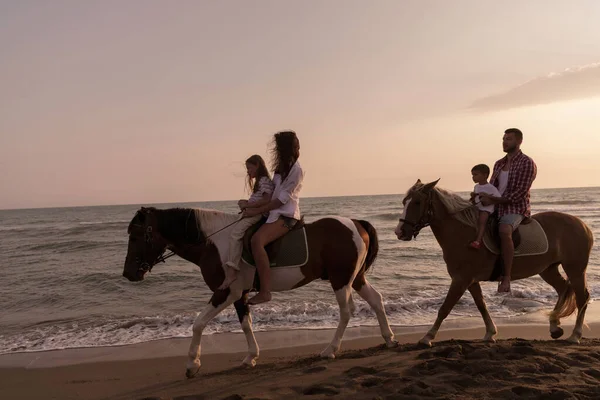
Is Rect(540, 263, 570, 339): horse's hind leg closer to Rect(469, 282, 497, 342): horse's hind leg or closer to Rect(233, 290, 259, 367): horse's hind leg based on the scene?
Rect(469, 282, 497, 342): horse's hind leg

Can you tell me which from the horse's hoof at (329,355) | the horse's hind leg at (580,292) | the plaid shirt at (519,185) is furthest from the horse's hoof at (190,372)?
the horse's hind leg at (580,292)

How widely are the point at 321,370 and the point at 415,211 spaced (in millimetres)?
2162

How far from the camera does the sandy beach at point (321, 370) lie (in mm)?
3957

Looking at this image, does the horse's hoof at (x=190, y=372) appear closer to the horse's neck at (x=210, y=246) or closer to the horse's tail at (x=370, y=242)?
the horse's neck at (x=210, y=246)

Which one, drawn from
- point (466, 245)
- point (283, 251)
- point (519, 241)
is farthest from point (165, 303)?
point (519, 241)

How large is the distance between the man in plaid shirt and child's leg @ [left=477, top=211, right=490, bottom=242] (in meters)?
0.15

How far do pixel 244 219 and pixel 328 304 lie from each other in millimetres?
4648

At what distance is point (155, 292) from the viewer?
36.8 ft

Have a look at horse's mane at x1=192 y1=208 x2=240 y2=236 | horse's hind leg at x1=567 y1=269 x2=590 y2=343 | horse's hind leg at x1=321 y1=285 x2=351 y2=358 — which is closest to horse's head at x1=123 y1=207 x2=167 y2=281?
horse's mane at x1=192 y1=208 x2=240 y2=236

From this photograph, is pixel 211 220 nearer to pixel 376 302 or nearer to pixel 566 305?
pixel 376 302

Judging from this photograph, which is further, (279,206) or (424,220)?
(424,220)

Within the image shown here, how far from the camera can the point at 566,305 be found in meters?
6.13

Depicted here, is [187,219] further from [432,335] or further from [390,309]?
[390,309]

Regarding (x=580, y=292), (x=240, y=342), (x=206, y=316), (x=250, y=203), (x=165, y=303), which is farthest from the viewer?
(x=165, y=303)
